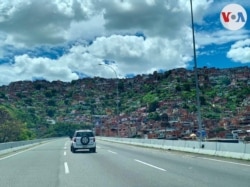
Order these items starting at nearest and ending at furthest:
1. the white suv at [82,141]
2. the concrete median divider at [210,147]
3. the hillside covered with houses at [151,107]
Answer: the concrete median divider at [210,147] < the white suv at [82,141] < the hillside covered with houses at [151,107]

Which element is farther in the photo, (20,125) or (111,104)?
(111,104)

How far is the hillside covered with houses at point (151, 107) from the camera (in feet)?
217

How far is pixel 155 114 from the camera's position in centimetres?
8844

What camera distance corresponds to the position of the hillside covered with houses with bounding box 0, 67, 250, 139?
66.1m

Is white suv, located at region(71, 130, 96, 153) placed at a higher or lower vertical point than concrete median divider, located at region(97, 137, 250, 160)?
higher

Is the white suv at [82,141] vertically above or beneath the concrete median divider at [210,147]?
above

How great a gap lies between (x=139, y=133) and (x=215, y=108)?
59.7 ft

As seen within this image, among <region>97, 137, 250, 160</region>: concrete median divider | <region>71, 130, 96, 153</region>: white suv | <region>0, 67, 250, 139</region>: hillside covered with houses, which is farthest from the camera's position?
<region>0, 67, 250, 139</region>: hillside covered with houses

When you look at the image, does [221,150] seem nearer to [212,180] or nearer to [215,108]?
[212,180]

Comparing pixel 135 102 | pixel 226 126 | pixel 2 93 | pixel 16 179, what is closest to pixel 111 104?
pixel 135 102

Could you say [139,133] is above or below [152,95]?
below

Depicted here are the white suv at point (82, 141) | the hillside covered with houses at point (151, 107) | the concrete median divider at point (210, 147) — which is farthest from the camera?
the hillside covered with houses at point (151, 107)

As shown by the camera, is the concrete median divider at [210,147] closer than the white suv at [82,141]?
Yes

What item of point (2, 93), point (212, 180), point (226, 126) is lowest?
point (212, 180)
